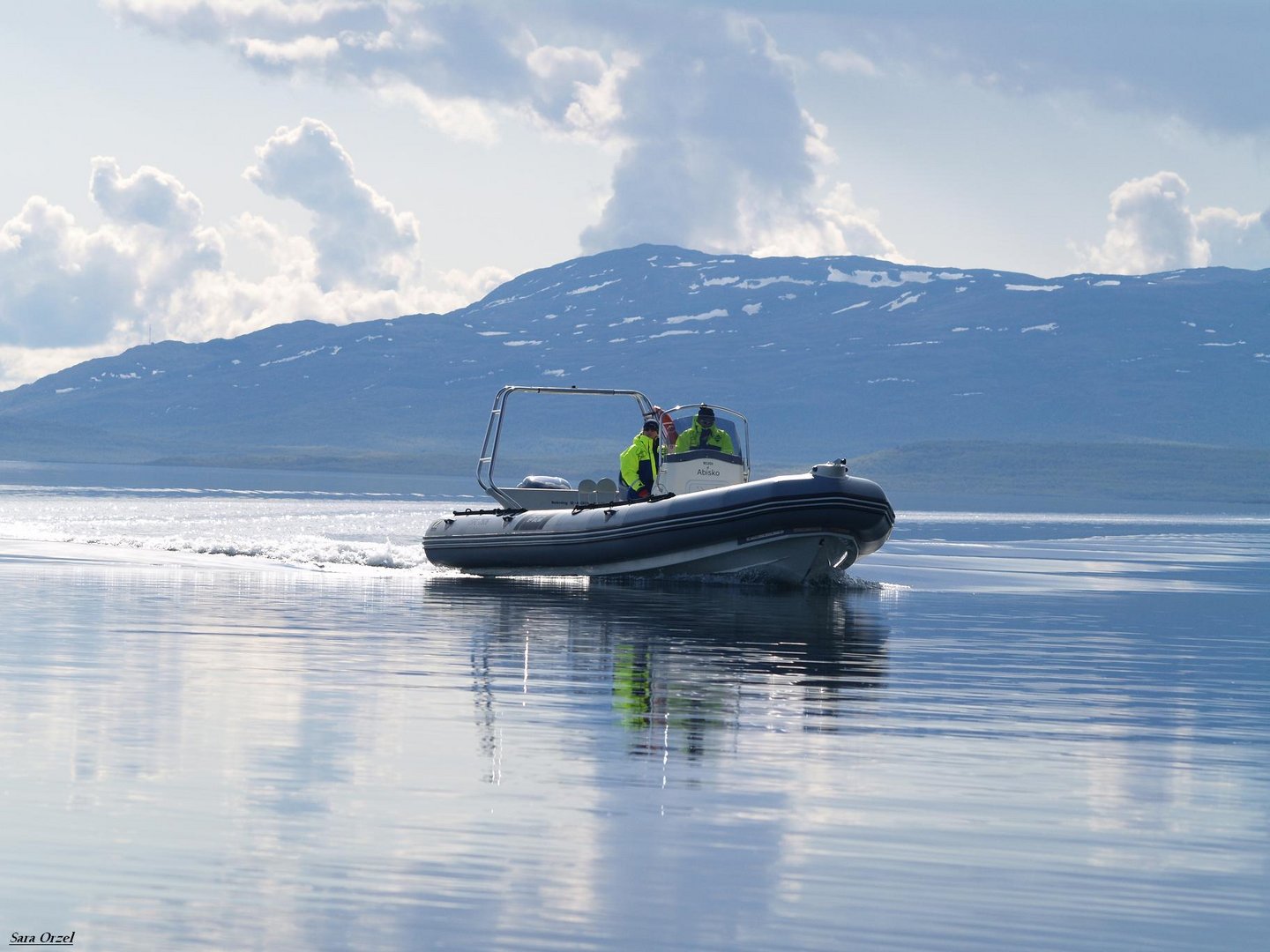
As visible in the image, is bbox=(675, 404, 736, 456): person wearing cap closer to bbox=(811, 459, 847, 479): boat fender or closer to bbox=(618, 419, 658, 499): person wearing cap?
bbox=(618, 419, 658, 499): person wearing cap

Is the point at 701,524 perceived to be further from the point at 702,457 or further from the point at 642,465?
the point at 702,457

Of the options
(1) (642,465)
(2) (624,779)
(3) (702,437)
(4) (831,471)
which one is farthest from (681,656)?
(3) (702,437)

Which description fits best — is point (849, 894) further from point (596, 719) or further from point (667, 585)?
point (667, 585)

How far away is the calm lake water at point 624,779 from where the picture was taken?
7.99 meters

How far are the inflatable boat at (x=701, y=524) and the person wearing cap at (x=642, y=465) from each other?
75 mm

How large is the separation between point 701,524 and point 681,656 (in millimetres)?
9498

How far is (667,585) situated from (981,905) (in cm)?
2143

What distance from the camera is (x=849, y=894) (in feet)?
27.5

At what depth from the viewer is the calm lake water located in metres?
7.99

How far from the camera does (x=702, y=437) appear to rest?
Answer: 101ft

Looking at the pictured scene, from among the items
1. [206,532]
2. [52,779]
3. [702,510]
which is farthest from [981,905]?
[206,532]

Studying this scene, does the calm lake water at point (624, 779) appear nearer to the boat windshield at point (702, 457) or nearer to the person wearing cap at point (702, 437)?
the boat windshield at point (702, 457)

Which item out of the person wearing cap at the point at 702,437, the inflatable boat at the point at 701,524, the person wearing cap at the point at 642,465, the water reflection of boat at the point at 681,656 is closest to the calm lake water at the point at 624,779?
the water reflection of boat at the point at 681,656

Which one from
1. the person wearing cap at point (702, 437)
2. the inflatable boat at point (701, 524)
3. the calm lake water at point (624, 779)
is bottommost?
the calm lake water at point (624, 779)
